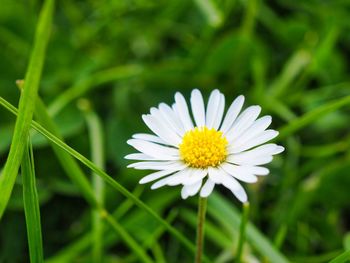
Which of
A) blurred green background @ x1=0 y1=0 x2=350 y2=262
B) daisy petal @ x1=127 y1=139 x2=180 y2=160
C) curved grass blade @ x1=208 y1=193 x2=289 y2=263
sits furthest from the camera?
blurred green background @ x1=0 y1=0 x2=350 y2=262

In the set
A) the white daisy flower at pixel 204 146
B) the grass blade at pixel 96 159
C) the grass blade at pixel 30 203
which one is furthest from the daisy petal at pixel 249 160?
the grass blade at pixel 96 159

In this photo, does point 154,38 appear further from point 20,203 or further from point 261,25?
point 20,203

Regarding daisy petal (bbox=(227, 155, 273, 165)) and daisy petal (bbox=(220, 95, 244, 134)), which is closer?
daisy petal (bbox=(227, 155, 273, 165))

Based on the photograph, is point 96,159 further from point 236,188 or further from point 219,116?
point 236,188

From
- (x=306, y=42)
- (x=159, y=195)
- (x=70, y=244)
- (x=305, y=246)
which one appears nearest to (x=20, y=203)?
(x=70, y=244)

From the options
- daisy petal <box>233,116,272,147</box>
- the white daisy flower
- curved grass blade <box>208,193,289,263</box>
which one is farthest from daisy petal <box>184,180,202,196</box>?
curved grass blade <box>208,193,289,263</box>

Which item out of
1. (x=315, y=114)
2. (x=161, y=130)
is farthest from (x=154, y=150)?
(x=315, y=114)

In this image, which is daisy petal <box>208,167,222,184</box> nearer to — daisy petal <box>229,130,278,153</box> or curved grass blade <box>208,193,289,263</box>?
daisy petal <box>229,130,278,153</box>
